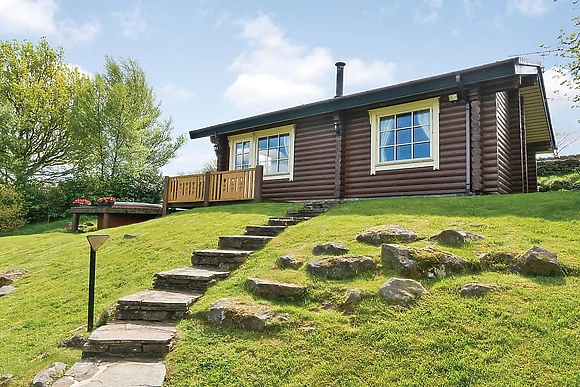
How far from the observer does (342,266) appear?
4.53 metres

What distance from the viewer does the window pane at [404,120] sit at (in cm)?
1016

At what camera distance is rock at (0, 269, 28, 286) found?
24.8ft

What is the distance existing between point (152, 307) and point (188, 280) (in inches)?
29.3

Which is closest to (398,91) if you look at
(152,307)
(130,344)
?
(152,307)

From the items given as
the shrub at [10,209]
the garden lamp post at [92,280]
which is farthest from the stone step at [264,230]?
the shrub at [10,209]

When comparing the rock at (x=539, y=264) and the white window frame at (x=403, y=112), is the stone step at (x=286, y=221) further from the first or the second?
the rock at (x=539, y=264)

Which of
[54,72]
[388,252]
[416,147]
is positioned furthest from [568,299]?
[54,72]

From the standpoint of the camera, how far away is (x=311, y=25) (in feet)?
32.0

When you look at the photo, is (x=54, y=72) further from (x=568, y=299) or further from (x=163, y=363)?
(x=568, y=299)

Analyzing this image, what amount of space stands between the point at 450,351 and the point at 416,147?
7.47 meters

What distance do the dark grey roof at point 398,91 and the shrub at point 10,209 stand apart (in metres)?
10.7

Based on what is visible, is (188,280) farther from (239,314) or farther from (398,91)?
(398,91)

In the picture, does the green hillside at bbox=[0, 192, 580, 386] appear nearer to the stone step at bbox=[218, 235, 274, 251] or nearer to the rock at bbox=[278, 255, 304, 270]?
the rock at bbox=[278, 255, 304, 270]

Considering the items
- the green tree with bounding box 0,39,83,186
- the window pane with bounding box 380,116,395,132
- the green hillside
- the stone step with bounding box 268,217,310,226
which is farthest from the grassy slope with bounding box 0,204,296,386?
the green tree with bounding box 0,39,83,186
